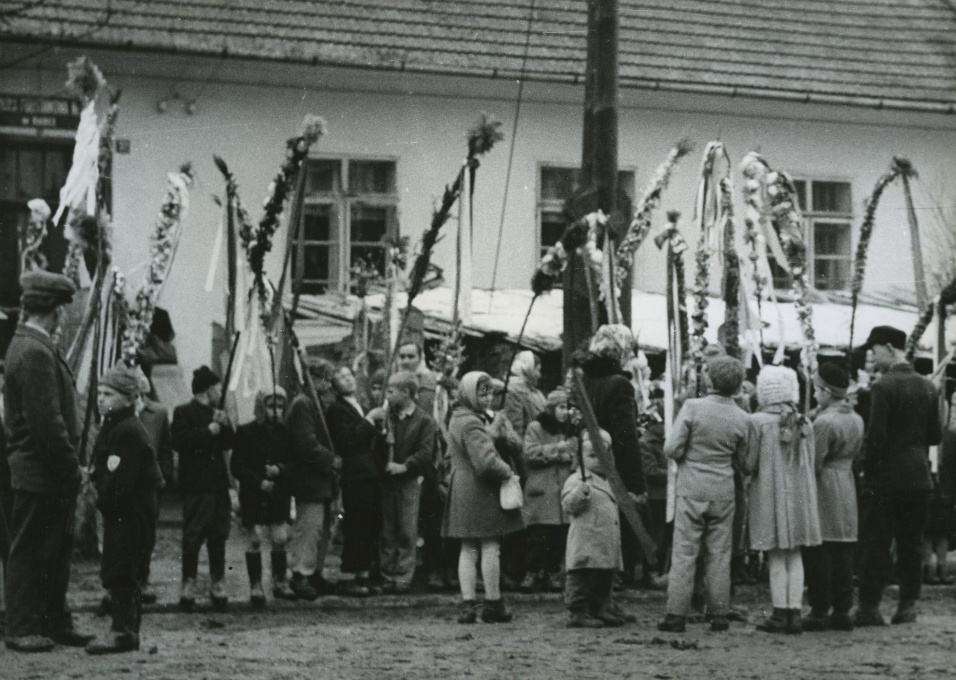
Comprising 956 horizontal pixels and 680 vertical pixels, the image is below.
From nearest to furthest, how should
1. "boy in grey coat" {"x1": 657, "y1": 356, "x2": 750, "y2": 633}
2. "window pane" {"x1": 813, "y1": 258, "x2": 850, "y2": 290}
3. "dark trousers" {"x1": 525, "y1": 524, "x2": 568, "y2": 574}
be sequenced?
1. "boy in grey coat" {"x1": 657, "y1": 356, "x2": 750, "y2": 633}
2. "dark trousers" {"x1": 525, "y1": 524, "x2": 568, "y2": 574}
3. "window pane" {"x1": 813, "y1": 258, "x2": 850, "y2": 290}

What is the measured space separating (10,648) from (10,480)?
1092 millimetres

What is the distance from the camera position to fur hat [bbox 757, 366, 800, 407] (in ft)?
37.0

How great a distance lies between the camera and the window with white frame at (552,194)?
875 inches

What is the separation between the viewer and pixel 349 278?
20.7 metres

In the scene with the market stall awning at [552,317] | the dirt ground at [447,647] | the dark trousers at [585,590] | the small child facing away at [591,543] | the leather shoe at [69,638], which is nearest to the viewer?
the dirt ground at [447,647]

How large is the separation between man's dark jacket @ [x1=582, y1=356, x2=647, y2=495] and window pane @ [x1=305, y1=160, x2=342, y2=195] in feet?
35.1

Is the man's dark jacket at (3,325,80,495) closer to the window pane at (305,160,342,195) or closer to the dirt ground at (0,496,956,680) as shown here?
the dirt ground at (0,496,956,680)

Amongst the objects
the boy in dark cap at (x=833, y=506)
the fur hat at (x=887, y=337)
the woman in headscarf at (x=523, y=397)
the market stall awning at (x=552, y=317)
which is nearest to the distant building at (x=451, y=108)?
the market stall awning at (x=552, y=317)

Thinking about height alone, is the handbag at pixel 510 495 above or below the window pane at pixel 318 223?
below

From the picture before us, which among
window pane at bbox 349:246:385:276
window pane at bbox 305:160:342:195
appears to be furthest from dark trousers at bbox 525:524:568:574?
window pane at bbox 305:160:342:195

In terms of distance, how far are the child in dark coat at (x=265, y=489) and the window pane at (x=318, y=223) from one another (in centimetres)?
895

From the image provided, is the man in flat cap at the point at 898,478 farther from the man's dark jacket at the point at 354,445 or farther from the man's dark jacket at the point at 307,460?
the man's dark jacket at the point at 307,460

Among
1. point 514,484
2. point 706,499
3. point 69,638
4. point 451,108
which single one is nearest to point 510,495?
point 514,484

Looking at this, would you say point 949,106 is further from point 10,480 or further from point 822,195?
point 10,480
